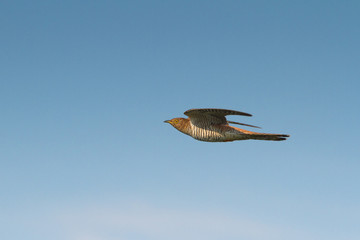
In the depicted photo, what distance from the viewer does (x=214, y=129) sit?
640 inches

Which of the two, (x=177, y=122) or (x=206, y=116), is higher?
(x=177, y=122)

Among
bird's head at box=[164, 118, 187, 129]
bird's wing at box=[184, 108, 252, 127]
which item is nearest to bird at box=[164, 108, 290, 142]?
bird's wing at box=[184, 108, 252, 127]

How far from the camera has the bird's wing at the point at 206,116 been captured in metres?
15.3

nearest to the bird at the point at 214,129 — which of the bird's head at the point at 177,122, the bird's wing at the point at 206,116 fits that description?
the bird's wing at the point at 206,116

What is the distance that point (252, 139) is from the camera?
1608 centimetres

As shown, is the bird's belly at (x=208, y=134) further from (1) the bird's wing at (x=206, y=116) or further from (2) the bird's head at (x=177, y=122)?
(2) the bird's head at (x=177, y=122)

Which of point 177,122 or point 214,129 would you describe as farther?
point 177,122

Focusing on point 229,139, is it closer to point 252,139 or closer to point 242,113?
point 252,139

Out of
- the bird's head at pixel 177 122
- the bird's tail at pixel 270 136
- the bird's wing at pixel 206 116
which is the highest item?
the bird's head at pixel 177 122

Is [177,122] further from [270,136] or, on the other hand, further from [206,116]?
[270,136]

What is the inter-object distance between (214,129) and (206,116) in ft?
2.11

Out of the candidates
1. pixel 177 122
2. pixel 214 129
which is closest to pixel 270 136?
pixel 214 129

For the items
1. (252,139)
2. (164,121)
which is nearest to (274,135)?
(252,139)

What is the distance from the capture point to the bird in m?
15.4
